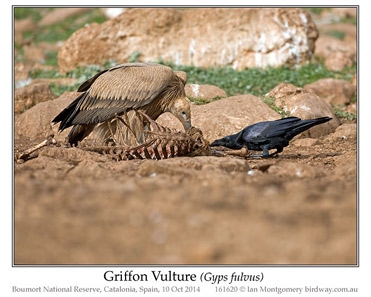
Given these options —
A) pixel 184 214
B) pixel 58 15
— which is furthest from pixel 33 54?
pixel 184 214

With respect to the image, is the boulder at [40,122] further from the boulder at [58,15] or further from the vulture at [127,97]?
the boulder at [58,15]

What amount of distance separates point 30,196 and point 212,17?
35.3 ft

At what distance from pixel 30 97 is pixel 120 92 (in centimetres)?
426

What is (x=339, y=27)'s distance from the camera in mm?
24875

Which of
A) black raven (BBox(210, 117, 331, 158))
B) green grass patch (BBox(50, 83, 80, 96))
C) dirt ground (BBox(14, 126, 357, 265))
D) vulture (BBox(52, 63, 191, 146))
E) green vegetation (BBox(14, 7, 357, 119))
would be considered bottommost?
green vegetation (BBox(14, 7, 357, 119))

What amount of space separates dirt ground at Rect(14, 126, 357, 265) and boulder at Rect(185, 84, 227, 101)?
5695 mm

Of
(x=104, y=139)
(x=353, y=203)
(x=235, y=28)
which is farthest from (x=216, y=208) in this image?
(x=235, y=28)

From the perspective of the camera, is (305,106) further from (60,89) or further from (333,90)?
(60,89)

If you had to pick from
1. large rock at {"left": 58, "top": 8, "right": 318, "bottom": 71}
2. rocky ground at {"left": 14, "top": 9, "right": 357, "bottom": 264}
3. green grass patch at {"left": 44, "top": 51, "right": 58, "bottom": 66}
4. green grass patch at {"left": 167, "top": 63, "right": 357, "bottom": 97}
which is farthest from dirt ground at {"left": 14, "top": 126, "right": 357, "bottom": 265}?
green grass patch at {"left": 44, "top": 51, "right": 58, "bottom": 66}

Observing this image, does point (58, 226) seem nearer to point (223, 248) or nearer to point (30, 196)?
point (30, 196)

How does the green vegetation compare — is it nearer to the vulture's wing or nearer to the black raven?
the black raven

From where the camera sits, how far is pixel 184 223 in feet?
7.70

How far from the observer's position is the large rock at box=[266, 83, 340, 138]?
324 inches

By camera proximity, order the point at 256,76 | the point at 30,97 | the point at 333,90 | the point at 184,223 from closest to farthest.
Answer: the point at 184,223
the point at 30,97
the point at 333,90
the point at 256,76
